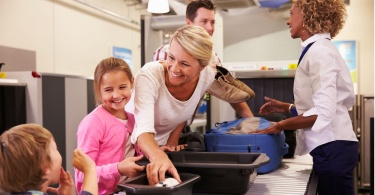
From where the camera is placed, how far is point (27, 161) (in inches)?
41.5

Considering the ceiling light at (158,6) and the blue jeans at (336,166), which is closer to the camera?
the blue jeans at (336,166)

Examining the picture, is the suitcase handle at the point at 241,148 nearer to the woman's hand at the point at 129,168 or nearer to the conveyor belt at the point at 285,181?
the conveyor belt at the point at 285,181

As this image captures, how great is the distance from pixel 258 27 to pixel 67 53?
2746 millimetres

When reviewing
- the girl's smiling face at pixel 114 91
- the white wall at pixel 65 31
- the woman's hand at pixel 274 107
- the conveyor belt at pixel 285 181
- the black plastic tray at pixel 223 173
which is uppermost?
the white wall at pixel 65 31

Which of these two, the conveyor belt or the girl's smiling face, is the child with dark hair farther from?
the conveyor belt

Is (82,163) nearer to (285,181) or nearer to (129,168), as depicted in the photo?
(129,168)

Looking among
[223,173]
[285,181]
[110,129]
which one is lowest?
[285,181]

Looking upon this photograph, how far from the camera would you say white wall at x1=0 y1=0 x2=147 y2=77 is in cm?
434

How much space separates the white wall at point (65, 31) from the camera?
4.34 m

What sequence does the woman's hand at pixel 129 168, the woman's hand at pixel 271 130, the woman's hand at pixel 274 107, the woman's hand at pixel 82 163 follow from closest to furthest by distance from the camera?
the woman's hand at pixel 82 163, the woman's hand at pixel 129 168, the woman's hand at pixel 271 130, the woman's hand at pixel 274 107

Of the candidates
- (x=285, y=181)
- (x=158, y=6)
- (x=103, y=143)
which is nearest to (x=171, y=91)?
(x=103, y=143)

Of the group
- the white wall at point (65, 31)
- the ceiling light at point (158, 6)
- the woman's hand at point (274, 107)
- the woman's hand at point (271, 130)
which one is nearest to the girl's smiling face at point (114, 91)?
the woman's hand at point (271, 130)

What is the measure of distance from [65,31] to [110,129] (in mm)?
3939

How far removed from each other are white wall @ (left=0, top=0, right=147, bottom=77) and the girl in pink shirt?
2.98 m
